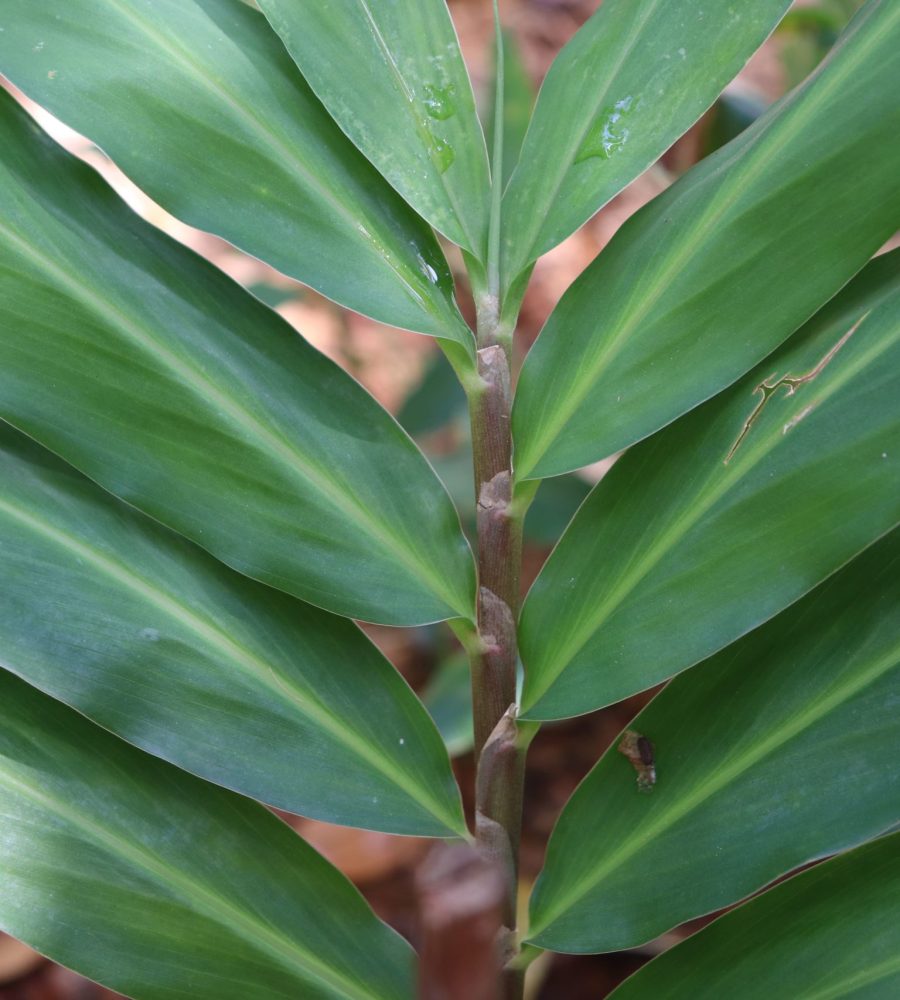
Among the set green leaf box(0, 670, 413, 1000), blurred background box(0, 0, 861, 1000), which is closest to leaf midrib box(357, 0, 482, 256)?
green leaf box(0, 670, 413, 1000)

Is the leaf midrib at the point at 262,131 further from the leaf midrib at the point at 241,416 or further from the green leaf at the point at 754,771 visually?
the green leaf at the point at 754,771

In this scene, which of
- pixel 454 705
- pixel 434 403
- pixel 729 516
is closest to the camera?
pixel 729 516

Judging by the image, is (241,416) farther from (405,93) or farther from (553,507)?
(553,507)

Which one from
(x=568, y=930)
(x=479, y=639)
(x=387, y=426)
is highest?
(x=387, y=426)

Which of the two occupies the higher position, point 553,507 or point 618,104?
point 618,104

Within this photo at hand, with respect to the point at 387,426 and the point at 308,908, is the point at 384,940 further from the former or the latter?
the point at 387,426

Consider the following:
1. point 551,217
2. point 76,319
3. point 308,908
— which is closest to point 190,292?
point 76,319

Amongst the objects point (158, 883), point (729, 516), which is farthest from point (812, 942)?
point (158, 883)
